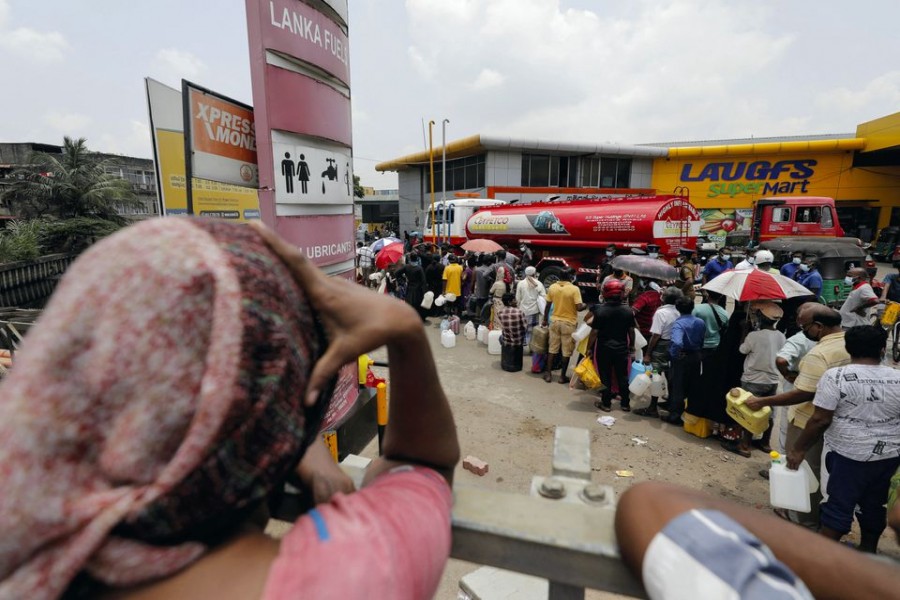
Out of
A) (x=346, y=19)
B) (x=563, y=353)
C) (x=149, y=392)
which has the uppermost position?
(x=346, y=19)

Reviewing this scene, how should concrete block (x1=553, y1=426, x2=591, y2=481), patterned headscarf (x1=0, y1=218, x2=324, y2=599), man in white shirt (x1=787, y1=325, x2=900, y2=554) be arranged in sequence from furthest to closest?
man in white shirt (x1=787, y1=325, x2=900, y2=554) < concrete block (x1=553, y1=426, x2=591, y2=481) < patterned headscarf (x1=0, y1=218, x2=324, y2=599)

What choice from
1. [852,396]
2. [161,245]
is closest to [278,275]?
[161,245]

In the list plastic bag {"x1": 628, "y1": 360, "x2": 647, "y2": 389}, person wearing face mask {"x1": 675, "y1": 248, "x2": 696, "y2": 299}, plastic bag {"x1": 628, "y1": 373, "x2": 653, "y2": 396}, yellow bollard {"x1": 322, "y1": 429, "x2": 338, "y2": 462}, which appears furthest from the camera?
person wearing face mask {"x1": 675, "y1": 248, "x2": 696, "y2": 299}

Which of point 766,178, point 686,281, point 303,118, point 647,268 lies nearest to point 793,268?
point 686,281

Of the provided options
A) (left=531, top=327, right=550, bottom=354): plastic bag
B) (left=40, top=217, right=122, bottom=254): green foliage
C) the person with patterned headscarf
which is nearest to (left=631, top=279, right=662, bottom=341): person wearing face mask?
(left=531, top=327, right=550, bottom=354): plastic bag

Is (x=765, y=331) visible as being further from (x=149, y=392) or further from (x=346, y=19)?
(x=149, y=392)

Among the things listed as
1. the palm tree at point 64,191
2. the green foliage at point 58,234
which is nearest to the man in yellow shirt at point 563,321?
the green foliage at point 58,234

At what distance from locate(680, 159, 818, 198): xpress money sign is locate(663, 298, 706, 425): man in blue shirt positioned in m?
22.0

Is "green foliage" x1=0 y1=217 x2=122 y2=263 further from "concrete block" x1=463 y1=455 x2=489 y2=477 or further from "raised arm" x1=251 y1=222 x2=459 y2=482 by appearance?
"raised arm" x1=251 y1=222 x2=459 y2=482

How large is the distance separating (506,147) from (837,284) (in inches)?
568

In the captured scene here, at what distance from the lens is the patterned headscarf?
1.69 ft

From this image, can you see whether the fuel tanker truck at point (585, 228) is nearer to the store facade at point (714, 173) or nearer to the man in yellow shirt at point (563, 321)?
the man in yellow shirt at point (563, 321)

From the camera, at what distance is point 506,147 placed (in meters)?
20.6

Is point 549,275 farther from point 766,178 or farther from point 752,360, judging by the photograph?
point 766,178
